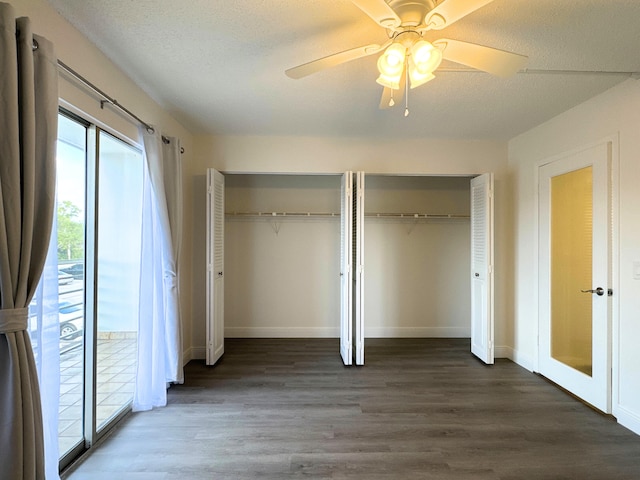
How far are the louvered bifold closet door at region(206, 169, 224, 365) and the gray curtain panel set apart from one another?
195 centimetres

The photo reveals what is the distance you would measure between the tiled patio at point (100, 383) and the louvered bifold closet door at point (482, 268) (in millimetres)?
3550

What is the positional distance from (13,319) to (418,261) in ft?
13.8

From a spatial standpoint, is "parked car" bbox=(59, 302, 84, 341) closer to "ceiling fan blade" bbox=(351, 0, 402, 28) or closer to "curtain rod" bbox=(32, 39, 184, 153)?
"curtain rod" bbox=(32, 39, 184, 153)

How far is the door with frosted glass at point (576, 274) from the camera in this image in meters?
2.57

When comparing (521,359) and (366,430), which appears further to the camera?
(521,359)

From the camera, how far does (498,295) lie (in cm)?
380

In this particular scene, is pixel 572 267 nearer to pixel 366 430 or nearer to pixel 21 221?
pixel 366 430

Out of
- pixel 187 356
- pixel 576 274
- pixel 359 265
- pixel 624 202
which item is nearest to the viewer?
pixel 624 202

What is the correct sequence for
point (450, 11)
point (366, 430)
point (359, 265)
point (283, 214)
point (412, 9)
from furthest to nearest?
point (283, 214), point (359, 265), point (366, 430), point (412, 9), point (450, 11)

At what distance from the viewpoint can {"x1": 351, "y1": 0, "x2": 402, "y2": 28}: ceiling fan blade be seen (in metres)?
1.26

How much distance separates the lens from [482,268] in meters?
3.64

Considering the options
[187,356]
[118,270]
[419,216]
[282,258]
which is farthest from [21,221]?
[419,216]

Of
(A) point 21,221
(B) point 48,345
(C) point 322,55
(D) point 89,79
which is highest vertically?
(C) point 322,55

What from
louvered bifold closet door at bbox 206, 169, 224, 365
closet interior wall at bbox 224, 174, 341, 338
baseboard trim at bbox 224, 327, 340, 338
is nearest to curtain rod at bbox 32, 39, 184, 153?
louvered bifold closet door at bbox 206, 169, 224, 365
